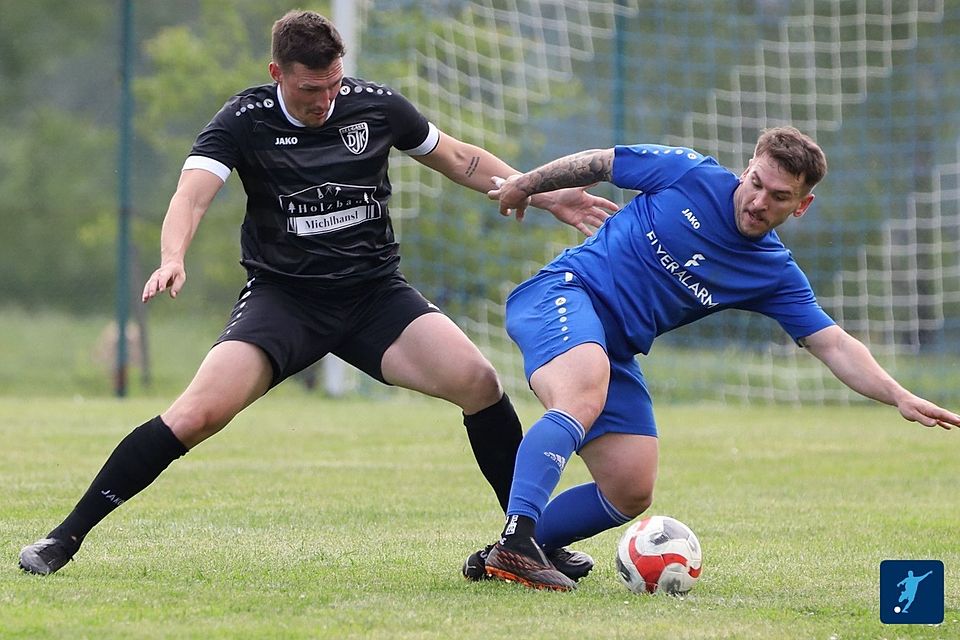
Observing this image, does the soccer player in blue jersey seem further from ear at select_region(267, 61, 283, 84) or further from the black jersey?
ear at select_region(267, 61, 283, 84)

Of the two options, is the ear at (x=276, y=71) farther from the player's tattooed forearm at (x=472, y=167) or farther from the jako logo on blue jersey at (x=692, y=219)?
the jako logo on blue jersey at (x=692, y=219)

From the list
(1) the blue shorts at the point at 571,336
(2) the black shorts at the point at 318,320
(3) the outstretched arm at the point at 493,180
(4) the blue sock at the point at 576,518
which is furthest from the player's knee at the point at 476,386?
(3) the outstretched arm at the point at 493,180

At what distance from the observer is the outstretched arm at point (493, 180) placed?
5.82 metres

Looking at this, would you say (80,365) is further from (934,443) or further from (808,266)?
(934,443)

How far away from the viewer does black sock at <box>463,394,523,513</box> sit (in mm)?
5547

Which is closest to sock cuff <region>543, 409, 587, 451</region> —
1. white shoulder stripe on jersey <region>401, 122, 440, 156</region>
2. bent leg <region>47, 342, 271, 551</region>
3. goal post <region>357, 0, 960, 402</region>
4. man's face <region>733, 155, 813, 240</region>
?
man's face <region>733, 155, 813, 240</region>

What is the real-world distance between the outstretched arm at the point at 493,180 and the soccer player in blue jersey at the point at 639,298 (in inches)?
12.0

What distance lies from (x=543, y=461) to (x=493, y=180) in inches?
54.5

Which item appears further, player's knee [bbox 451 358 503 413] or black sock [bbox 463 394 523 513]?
black sock [bbox 463 394 523 513]

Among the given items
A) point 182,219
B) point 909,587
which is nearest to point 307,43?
point 182,219

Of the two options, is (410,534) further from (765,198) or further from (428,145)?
(765,198)

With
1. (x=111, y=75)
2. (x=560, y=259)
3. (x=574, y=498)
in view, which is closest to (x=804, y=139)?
(x=560, y=259)

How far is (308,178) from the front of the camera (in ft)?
17.8

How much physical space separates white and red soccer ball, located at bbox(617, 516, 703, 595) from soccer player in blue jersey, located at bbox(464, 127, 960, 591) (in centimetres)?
22
